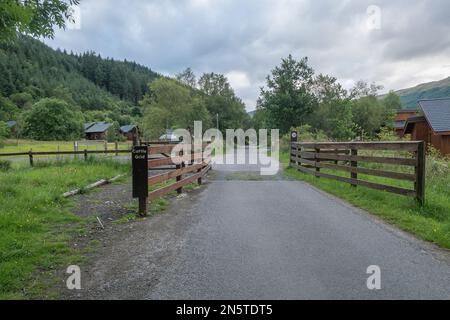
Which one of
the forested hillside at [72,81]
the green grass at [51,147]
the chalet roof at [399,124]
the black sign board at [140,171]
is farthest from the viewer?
the forested hillside at [72,81]

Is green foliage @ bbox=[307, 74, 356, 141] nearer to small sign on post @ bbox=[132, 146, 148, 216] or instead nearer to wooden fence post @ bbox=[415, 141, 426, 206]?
wooden fence post @ bbox=[415, 141, 426, 206]

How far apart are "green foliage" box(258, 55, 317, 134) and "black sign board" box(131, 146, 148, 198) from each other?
85.1 ft

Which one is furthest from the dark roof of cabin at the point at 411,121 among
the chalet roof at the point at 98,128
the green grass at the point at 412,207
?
the chalet roof at the point at 98,128

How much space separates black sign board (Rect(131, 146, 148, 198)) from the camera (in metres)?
5.78

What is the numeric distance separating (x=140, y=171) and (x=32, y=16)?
9.62 feet

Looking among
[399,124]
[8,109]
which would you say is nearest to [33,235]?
[399,124]

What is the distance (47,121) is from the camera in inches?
2721

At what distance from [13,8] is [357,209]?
653 cm

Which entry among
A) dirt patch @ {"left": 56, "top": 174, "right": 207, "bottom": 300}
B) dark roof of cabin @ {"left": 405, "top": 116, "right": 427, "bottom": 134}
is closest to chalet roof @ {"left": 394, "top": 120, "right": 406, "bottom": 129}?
dark roof of cabin @ {"left": 405, "top": 116, "right": 427, "bottom": 134}

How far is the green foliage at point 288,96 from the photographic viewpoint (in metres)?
30.6

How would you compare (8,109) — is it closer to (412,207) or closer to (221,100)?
(221,100)

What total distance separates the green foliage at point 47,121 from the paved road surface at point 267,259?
74134mm

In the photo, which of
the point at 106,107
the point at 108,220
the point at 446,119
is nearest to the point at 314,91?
the point at 446,119

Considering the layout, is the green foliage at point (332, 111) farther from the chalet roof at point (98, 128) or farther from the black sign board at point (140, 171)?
the chalet roof at point (98, 128)
